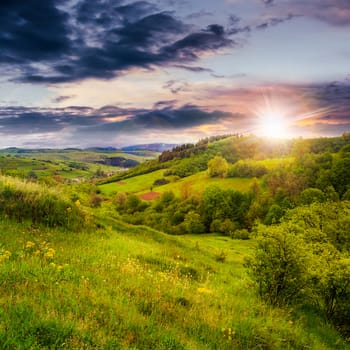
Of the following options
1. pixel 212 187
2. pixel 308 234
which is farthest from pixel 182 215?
pixel 308 234

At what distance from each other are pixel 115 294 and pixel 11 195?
10.1 metres

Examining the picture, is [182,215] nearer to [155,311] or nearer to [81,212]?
[81,212]

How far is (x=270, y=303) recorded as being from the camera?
38.9ft

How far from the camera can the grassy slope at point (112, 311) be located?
534cm

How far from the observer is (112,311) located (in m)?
6.42

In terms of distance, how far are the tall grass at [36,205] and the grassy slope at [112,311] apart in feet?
6.62

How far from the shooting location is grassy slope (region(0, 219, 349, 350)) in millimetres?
5336

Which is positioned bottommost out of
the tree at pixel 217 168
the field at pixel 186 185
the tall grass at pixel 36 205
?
the field at pixel 186 185

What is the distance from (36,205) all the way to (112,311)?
1020 centimetres

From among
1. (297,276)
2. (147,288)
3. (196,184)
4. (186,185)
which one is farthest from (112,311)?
(196,184)

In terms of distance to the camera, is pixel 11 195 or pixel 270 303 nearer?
pixel 270 303

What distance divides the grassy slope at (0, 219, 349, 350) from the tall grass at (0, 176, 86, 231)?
202 centimetres

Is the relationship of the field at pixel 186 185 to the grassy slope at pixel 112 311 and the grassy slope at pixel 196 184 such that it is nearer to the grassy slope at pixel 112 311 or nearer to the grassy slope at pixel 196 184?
the grassy slope at pixel 196 184

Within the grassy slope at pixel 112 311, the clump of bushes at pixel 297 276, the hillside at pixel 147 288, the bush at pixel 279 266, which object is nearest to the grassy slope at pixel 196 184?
the hillside at pixel 147 288
